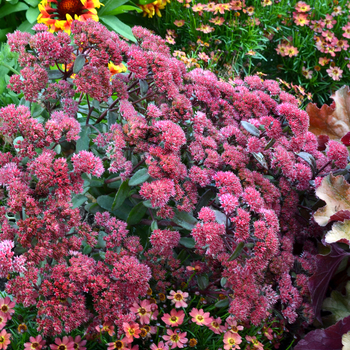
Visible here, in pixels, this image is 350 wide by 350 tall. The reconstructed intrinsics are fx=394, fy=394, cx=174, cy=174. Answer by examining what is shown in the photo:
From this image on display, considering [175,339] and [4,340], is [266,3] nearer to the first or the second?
[175,339]

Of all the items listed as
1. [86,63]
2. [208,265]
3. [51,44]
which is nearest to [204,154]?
[208,265]

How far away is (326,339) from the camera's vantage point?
5.47ft

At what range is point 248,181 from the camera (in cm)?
167

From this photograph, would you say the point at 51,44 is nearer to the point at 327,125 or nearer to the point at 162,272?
the point at 162,272

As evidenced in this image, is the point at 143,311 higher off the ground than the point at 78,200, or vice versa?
the point at 78,200

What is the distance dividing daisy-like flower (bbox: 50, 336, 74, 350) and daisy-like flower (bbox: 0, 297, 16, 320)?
8.5 inches

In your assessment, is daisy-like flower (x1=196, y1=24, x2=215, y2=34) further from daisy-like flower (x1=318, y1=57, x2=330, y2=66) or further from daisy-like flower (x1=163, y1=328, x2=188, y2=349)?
daisy-like flower (x1=163, y1=328, x2=188, y2=349)

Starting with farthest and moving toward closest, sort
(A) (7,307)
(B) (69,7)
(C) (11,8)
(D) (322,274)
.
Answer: (C) (11,8) < (B) (69,7) < (D) (322,274) < (A) (7,307)

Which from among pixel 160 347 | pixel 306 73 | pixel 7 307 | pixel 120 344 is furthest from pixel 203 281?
pixel 306 73

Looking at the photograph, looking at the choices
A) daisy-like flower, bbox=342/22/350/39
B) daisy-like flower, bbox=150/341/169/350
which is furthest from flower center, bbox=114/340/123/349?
daisy-like flower, bbox=342/22/350/39

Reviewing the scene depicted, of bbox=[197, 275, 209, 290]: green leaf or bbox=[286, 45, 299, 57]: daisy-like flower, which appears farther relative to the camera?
bbox=[286, 45, 299, 57]: daisy-like flower

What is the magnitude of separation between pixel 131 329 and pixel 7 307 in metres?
0.50

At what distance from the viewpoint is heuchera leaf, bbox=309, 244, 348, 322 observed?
1.71 meters

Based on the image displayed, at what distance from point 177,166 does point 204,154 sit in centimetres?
A: 19
